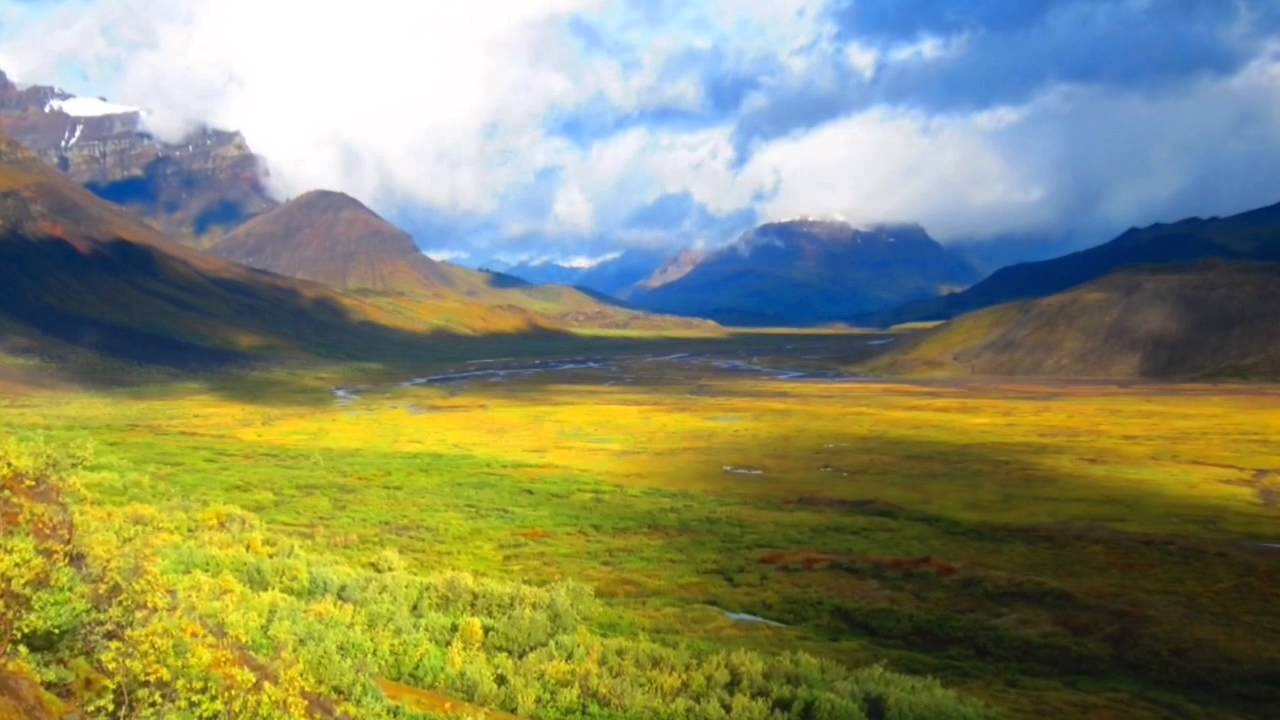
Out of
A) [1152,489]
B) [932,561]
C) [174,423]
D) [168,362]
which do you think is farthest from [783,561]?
[168,362]

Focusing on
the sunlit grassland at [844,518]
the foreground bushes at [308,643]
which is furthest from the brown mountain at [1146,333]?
the foreground bushes at [308,643]

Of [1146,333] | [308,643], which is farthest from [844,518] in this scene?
[1146,333]

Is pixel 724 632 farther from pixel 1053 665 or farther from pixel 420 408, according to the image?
pixel 420 408

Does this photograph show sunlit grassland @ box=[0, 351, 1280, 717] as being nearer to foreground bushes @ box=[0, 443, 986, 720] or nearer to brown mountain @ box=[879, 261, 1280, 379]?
foreground bushes @ box=[0, 443, 986, 720]

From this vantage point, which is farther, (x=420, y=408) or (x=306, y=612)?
(x=420, y=408)

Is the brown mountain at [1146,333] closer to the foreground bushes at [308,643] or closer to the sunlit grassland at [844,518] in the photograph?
the sunlit grassland at [844,518]

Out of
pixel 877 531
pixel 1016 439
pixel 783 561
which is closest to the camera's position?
pixel 783 561
